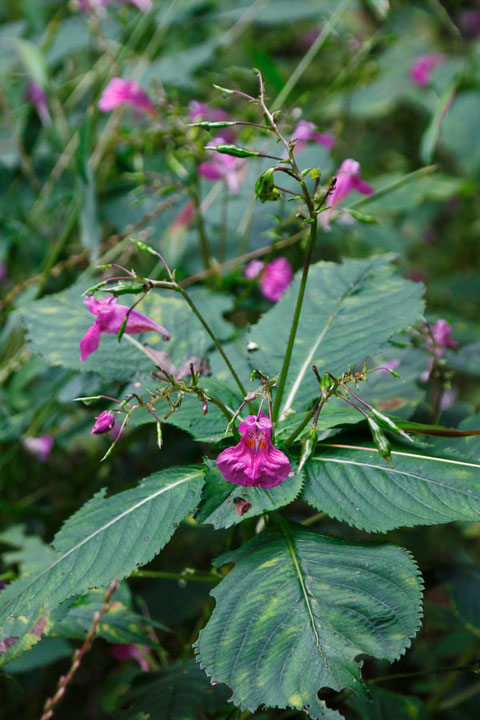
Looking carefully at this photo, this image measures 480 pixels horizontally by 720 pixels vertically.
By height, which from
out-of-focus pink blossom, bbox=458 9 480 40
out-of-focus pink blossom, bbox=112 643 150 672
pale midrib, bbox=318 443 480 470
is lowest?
out-of-focus pink blossom, bbox=458 9 480 40

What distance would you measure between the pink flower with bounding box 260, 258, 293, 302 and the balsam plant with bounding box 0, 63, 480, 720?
0.75 feet

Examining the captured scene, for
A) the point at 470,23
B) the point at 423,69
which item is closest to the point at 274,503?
the point at 423,69

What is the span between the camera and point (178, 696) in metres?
0.75

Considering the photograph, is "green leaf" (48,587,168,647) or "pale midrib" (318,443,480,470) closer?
"pale midrib" (318,443,480,470)

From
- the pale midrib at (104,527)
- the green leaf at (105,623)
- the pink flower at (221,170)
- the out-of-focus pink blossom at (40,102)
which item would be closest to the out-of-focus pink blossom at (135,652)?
the green leaf at (105,623)

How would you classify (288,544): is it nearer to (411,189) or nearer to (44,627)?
(44,627)

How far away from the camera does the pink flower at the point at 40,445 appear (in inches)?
48.1

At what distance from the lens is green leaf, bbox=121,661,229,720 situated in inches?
28.7

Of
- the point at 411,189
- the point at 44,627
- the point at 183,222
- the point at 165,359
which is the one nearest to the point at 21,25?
the point at 183,222

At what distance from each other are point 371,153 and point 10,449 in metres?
2.02

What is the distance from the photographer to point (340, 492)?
2.11ft

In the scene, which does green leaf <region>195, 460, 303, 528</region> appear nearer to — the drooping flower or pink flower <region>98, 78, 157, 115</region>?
the drooping flower

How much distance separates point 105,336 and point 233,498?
0.34 meters

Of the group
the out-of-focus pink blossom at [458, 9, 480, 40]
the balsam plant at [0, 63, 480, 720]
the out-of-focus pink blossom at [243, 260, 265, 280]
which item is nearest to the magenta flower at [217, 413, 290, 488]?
the balsam plant at [0, 63, 480, 720]
